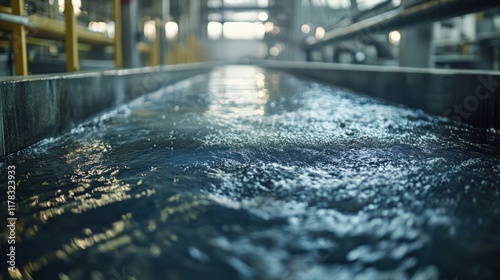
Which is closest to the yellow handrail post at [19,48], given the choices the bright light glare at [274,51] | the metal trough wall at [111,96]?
the metal trough wall at [111,96]

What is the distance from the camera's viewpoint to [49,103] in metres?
2.23

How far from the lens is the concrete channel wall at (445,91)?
7.97ft

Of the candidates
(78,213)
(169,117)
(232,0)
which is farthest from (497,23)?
(232,0)

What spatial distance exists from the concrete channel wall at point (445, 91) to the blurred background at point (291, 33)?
0.70 metres

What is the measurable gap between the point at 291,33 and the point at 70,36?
16604mm

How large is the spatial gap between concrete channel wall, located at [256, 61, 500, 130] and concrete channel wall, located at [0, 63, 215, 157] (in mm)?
2510

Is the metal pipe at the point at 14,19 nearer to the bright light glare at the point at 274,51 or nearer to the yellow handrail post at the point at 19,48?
the yellow handrail post at the point at 19,48

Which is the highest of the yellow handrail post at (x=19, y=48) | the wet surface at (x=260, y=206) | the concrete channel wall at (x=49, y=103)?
the yellow handrail post at (x=19, y=48)

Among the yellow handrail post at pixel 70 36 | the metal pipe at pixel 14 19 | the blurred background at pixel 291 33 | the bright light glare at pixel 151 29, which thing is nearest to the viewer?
the metal pipe at pixel 14 19

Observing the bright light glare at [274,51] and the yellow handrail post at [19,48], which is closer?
the yellow handrail post at [19,48]

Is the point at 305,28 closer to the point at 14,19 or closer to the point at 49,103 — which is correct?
the point at 14,19

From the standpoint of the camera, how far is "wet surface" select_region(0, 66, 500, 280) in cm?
83

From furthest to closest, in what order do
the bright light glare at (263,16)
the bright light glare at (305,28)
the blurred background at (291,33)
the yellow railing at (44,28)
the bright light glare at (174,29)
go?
the bright light glare at (263,16), the bright light glare at (305,28), the bright light glare at (174,29), the blurred background at (291,33), the yellow railing at (44,28)

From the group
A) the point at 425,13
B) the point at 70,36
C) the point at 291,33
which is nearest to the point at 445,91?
the point at 425,13
